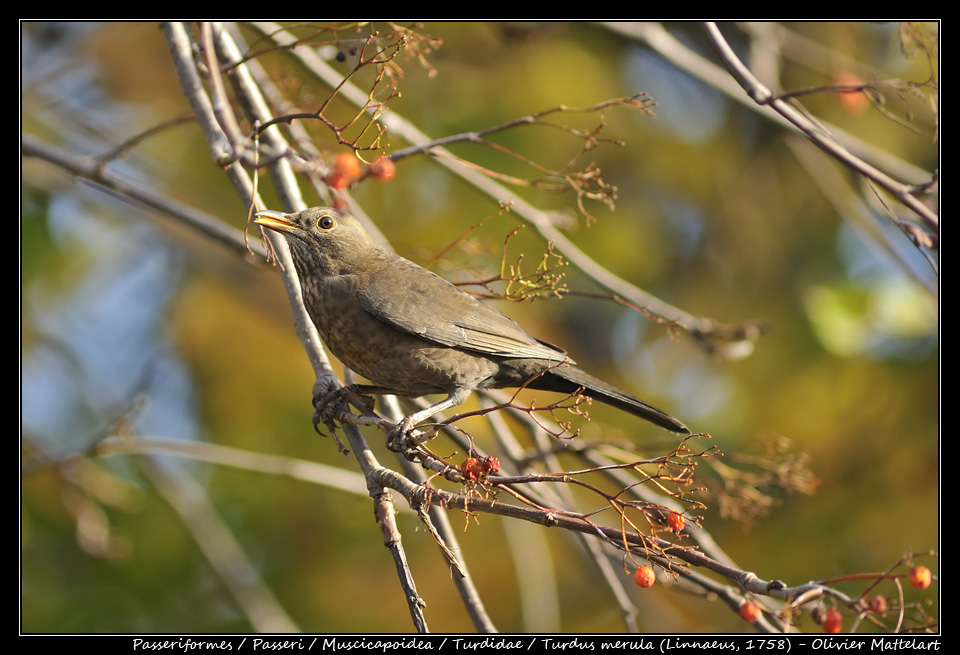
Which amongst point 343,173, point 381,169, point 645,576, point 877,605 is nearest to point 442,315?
point 381,169

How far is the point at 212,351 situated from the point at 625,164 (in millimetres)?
3894

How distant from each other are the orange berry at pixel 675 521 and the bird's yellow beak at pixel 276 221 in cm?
207

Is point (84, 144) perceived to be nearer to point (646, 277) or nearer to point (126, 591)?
point (126, 591)

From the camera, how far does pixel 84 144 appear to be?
21.2 feet

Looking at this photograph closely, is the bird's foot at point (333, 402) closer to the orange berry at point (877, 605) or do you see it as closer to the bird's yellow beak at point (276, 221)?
the bird's yellow beak at point (276, 221)

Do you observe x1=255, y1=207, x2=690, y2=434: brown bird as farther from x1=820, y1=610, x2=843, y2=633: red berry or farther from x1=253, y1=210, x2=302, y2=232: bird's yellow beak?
x1=820, y1=610, x2=843, y2=633: red berry

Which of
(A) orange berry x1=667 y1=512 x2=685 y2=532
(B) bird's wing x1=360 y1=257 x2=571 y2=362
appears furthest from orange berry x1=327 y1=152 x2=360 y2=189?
(A) orange berry x1=667 y1=512 x2=685 y2=532

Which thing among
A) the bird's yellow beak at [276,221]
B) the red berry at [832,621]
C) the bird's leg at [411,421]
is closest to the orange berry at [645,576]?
the red berry at [832,621]

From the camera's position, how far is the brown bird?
12.5 ft

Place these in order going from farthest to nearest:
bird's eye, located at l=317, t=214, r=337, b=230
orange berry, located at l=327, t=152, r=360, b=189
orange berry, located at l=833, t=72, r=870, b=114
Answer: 1. orange berry, located at l=833, t=72, r=870, b=114
2. bird's eye, located at l=317, t=214, r=337, b=230
3. orange berry, located at l=327, t=152, r=360, b=189

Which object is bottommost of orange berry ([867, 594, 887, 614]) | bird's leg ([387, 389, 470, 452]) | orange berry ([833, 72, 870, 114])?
orange berry ([867, 594, 887, 614])

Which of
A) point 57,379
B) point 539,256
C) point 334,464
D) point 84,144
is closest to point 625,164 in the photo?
point 539,256

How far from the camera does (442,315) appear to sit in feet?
13.1

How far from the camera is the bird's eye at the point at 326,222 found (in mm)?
3963
